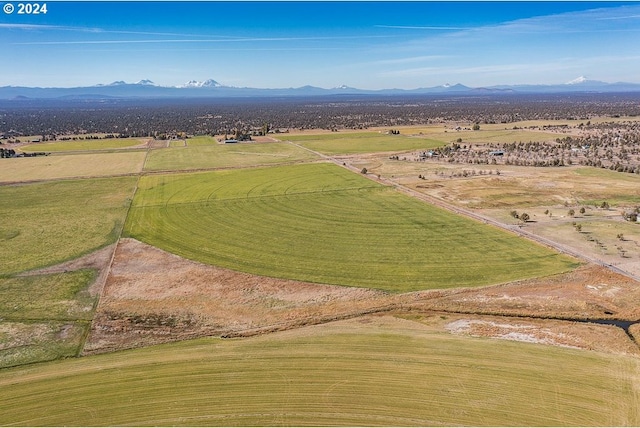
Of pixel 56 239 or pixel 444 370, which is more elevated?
pixel 56 239

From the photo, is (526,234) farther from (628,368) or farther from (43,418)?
(43,418)

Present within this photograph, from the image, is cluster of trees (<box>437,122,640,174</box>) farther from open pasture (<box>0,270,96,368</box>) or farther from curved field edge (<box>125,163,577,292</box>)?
open pasture (<box>0,270,96,368</box>)

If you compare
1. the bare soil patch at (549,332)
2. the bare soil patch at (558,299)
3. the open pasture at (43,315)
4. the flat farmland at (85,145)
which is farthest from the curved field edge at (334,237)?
the flat farmland at (85,145)

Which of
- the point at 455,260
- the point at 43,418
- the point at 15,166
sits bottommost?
the point at 43,418

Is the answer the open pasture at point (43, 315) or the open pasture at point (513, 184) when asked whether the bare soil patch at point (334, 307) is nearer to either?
the open pasture at point (43, 315)

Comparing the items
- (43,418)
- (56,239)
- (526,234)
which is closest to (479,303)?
(526,234)

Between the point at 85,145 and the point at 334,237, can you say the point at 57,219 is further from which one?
the point at 85,145
